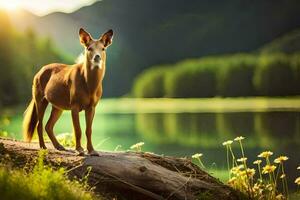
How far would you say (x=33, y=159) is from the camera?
29.9ft

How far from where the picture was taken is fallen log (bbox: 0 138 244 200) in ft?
30.0

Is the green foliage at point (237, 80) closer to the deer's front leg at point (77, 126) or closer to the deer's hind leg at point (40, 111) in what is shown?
the deer's hind leg at point (40, 111)

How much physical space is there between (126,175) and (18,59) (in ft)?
172

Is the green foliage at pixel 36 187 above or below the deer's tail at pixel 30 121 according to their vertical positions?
below

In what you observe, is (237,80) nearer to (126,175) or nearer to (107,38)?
(126,175)

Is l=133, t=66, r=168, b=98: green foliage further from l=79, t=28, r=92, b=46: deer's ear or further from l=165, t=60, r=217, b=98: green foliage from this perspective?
l=79, t=28, r=92, b=46: deer's ear

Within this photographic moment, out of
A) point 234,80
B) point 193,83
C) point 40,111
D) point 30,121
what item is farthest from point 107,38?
point 193,83

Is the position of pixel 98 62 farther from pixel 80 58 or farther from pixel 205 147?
pixel 205 147

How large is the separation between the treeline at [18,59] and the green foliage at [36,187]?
44.1m

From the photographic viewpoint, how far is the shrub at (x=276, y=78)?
9444 centimetres

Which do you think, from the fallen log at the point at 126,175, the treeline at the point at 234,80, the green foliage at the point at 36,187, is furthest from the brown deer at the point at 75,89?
the treeline at the point at 234,80

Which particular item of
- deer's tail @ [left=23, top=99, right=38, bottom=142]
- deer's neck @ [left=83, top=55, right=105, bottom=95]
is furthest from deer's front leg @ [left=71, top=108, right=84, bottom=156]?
deer's tail @ [left=23, top=99, right=38, bottom=142]

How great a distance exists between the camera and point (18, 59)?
60.3 meters

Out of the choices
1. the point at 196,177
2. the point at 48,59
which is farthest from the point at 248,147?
the point at 48,59
